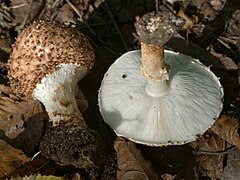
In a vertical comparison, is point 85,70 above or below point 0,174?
above

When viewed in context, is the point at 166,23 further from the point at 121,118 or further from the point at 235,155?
the point at 235,155

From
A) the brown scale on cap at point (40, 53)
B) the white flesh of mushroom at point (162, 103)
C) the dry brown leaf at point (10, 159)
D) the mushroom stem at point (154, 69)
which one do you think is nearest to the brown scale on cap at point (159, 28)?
the mushroom stem at point (154, 69)

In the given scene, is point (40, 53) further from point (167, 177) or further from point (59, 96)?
point (167, 177)

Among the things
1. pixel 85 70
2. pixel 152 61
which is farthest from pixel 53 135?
pixel 152 61

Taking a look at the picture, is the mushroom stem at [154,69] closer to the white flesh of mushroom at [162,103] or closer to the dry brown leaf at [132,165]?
the white flesh of mushroom at [162,103]

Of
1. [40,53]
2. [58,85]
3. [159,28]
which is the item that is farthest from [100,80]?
[159,28]
